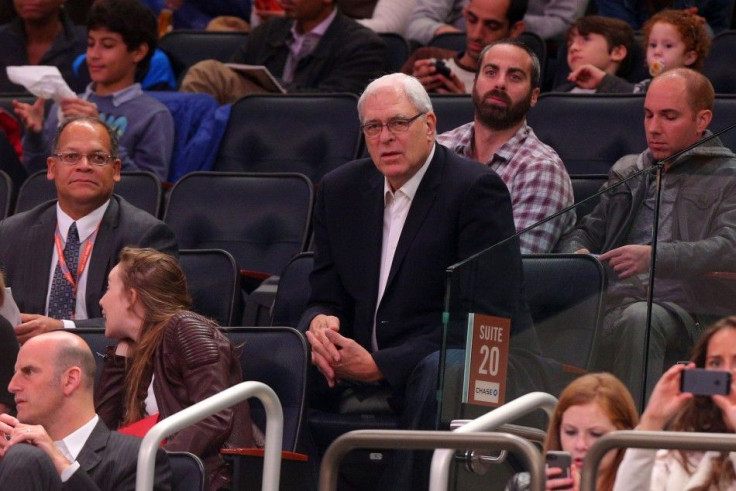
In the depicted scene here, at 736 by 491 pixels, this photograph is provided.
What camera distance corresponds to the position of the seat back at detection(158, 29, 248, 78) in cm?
730

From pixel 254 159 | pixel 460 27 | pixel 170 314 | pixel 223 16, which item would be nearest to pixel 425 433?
pixel 170 314

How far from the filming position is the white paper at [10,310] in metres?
4.62

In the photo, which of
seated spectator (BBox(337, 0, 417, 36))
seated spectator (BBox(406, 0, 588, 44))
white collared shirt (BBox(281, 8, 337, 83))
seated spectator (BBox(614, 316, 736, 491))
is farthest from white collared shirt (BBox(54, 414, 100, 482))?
seated spectator (BBox(337, 0, 417, 36))

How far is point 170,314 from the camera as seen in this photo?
434 centimetres

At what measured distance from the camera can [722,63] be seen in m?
6.15

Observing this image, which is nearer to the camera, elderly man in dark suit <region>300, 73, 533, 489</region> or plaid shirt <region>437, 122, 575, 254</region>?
elderly man in dark suit <region>300, 73, 533, 489</region>

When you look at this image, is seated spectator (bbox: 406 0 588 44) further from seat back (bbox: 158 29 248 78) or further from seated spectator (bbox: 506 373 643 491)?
seated spectator (bbox: 506 373 643 491)

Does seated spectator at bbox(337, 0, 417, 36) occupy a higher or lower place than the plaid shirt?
higher

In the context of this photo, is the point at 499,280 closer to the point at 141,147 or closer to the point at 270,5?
the point at 141,147

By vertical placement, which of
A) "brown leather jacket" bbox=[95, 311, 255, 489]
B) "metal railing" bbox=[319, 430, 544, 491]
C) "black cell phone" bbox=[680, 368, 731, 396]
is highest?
"black cell phone" bbox=[680, 368, 731, 396]

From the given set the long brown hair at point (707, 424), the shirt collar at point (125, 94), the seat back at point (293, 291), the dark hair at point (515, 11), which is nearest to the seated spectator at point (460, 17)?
the dark hair at point (515, 11)

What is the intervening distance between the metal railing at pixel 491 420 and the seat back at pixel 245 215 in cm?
234

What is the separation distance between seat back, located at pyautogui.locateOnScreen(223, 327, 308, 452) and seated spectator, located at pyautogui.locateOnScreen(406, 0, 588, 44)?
2.87m

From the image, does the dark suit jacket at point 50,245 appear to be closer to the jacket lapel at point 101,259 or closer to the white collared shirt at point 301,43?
the jacket lapel at point 101,259
